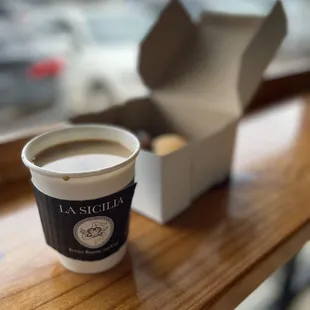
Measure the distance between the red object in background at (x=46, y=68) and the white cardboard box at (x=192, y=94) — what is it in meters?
1.22

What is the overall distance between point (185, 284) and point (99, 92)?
1588 millimetres

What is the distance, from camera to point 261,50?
682 millimetres

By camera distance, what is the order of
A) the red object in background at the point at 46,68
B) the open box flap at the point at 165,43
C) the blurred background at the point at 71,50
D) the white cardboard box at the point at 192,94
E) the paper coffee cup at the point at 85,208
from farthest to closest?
1. the red object in background at the point at 46,68
2. the blurred background at the point at 71,50
3. the open box flap at the point at 165,43
4. the white cardboard box at the point at 192,94
5. the paper coffee cup at the point at 85,208

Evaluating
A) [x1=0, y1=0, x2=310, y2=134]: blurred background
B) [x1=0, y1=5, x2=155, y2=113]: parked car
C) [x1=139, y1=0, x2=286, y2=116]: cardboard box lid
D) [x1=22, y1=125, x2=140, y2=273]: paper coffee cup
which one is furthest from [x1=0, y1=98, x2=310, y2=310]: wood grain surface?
[x1=0, y1=5, x2=155, y2=113]: parked car

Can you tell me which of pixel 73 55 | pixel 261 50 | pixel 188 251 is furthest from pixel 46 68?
pixel 188 251

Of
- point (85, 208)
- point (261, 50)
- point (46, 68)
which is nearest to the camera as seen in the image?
point (85, 208)

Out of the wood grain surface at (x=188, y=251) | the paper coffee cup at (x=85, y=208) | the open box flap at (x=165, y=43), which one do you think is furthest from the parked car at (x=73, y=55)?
the paper coffee cup at (x=85, y=208)

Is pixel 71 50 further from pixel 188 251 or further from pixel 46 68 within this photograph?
pixel 188 251

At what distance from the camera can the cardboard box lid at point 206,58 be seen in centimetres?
69

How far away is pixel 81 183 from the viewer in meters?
0.49

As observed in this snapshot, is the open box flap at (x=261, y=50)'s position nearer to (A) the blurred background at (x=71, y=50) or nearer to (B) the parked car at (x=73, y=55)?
(A) the blurred background at (x=71, y=50)

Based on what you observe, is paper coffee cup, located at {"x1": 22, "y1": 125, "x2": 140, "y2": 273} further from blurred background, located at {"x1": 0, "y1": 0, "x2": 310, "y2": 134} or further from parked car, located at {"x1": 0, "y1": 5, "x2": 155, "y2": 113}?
parked car, located at {"x1": 0, "y1": 5, "x2": 155, "y2": 113}

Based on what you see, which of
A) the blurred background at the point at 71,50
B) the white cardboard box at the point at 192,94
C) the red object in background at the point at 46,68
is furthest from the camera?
the red object in background at the point at 46,68

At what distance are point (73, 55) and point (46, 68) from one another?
144 millimetres
